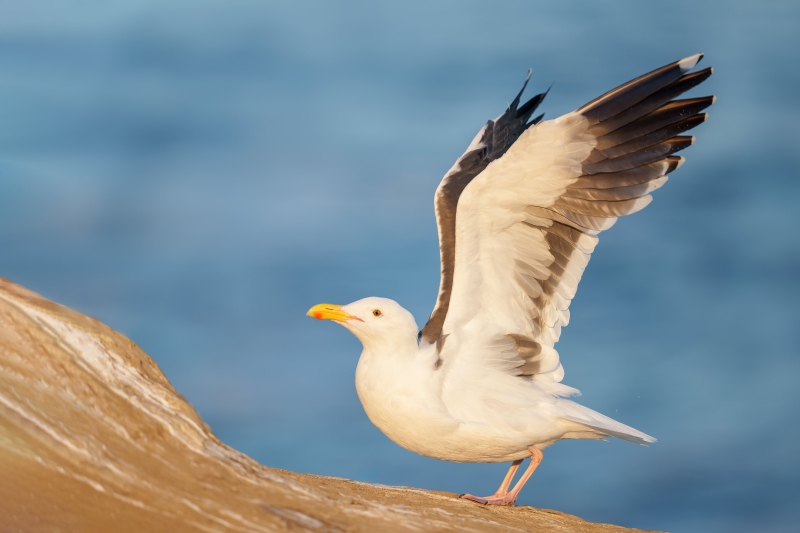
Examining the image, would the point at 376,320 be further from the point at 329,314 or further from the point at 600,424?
the point at 600,424

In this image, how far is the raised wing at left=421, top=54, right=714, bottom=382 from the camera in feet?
28.5

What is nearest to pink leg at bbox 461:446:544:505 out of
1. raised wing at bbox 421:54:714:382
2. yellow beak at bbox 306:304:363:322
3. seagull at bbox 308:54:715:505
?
seagull at bbox 308:54:715:505

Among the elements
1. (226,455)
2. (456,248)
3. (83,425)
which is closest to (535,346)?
(456,248)

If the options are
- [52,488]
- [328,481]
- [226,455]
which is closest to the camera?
[52,488]

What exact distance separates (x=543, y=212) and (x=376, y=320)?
1.85 meters

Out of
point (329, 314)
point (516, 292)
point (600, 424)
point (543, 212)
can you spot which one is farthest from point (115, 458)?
point (600, 424)

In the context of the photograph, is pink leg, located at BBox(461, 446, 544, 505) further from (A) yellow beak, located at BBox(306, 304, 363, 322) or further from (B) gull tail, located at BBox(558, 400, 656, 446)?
(A) yellow beak, located at BBox(306, 304, 363, 322)

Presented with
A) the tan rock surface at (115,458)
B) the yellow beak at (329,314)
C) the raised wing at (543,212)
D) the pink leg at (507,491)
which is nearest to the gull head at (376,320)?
the yellow beak at (329,314)

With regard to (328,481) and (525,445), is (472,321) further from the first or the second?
(328,481)

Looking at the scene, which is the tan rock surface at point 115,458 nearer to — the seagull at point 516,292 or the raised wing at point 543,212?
the seagull at point 516,292

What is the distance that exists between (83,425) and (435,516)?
8.88ft

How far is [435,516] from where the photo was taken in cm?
732

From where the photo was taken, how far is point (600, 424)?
9.06m

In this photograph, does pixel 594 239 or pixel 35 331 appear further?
pixel 594 239
